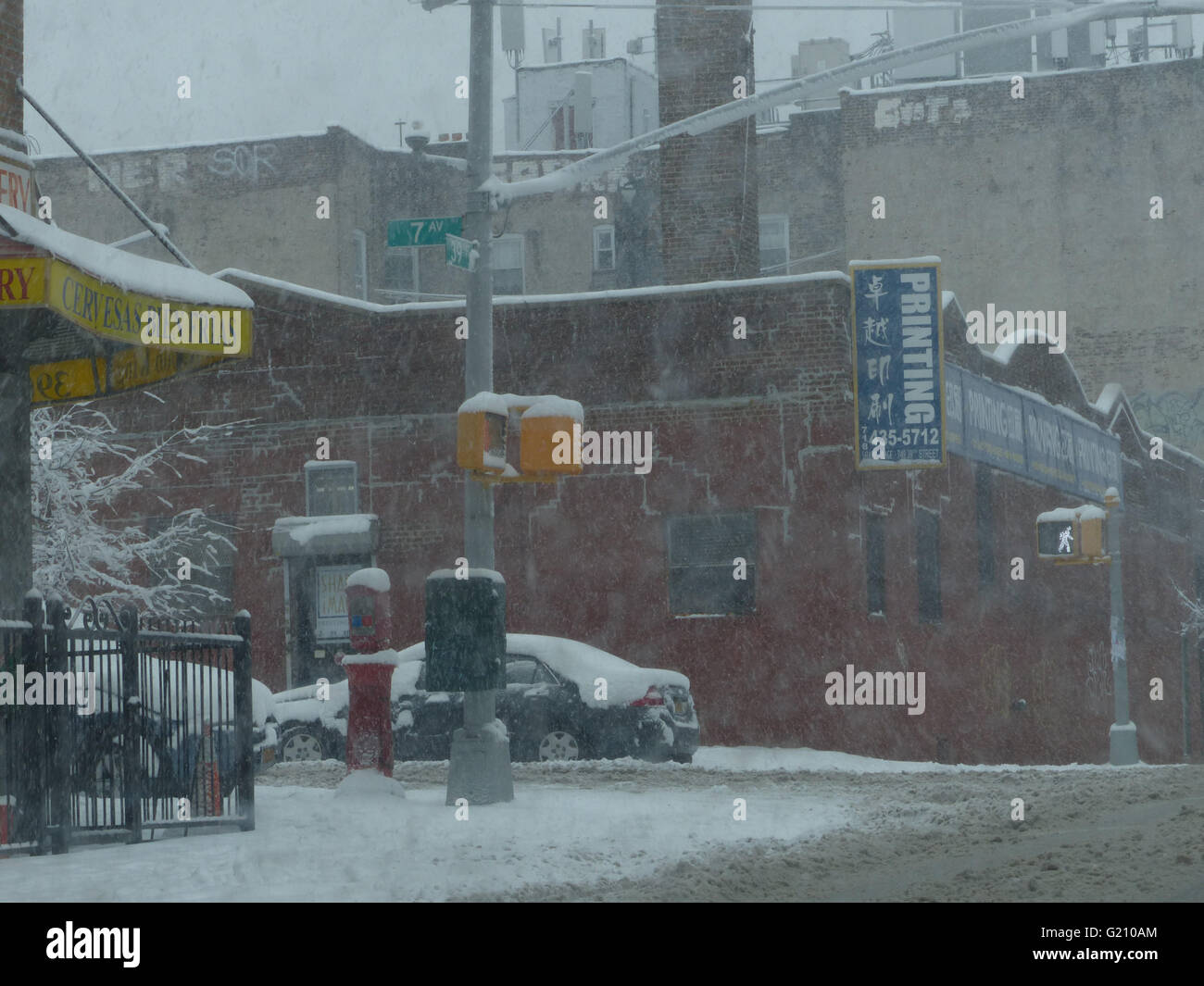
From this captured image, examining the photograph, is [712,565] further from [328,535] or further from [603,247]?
[603,247]

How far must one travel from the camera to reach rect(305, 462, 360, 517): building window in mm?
25438

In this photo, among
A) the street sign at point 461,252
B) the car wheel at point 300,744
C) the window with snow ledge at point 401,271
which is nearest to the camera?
the street sign at point 461,252

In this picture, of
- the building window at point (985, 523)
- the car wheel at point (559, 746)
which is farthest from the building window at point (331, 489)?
the building window at point (985, 523)

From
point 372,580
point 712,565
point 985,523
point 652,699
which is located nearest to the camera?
point 372,580

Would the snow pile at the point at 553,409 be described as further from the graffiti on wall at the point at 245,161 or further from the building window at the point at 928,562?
the graffiti on wall at the point at 245,161

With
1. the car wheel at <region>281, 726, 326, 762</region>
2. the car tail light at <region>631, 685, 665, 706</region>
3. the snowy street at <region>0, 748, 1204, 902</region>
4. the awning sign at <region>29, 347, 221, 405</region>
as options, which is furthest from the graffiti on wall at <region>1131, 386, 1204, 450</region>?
the awning sign at <region>29, 347, 221, 405</region>

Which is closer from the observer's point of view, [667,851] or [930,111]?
[667,851]

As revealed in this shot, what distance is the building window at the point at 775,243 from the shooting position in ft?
134

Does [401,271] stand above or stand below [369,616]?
above

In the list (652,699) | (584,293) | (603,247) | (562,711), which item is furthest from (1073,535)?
(603,247)

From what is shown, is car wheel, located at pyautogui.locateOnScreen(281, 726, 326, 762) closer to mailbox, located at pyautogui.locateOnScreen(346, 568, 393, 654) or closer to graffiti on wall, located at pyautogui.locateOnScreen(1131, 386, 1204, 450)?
mailbox, located at pyautogui.locateOnScreen(346, 568, 393, 654)

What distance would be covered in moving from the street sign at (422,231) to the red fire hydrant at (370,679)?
2.78 metres

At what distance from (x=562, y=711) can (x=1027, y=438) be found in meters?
13.2

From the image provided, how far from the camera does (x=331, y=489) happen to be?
2556 cm
